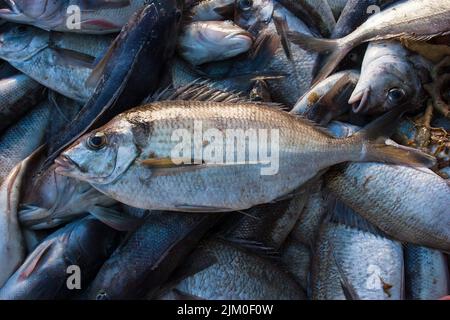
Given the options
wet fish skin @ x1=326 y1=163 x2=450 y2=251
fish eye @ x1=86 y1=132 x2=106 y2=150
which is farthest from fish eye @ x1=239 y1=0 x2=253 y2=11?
fish eye @ x1=86 y1=132 x2=106 y2=150

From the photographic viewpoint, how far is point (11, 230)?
2.45 metres

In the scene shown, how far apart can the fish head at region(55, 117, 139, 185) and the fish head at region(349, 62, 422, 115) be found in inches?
40.0

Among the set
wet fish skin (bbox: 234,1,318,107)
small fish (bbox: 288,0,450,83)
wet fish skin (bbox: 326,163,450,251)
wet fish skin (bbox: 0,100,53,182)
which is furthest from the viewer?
wet fish skin (bbox: 0,100,53,182)

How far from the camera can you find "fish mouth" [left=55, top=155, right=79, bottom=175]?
6.95ft

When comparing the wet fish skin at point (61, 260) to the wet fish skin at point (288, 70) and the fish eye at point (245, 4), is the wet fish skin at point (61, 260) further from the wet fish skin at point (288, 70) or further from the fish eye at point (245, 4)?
the fish eye at point (245, 4)

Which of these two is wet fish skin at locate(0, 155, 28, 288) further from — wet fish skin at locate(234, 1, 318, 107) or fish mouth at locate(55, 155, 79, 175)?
wet fish skin at locate(234, 1, 318, 107)

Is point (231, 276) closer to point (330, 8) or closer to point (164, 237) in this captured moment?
point (164, 237)

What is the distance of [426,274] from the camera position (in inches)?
91.7

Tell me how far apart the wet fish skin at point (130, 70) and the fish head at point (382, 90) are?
2.98 ft

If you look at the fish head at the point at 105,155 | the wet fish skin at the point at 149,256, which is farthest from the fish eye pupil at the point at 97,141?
the wet fish skin at the point at 149,256

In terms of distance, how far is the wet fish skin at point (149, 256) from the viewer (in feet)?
7.50

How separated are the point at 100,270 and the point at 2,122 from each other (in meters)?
1.02
